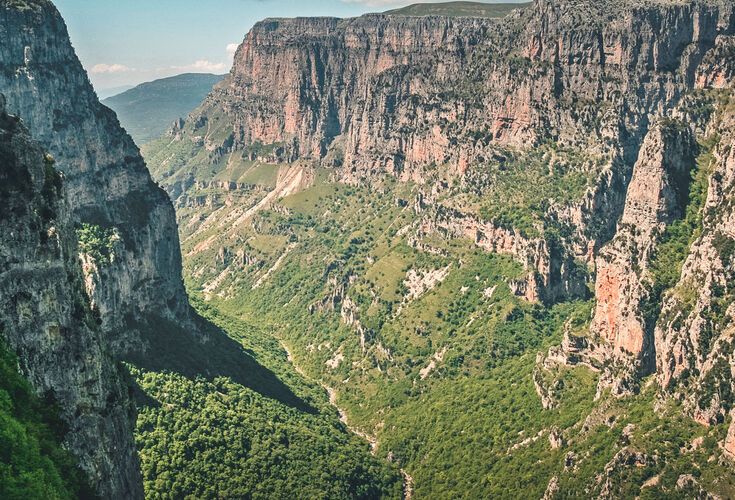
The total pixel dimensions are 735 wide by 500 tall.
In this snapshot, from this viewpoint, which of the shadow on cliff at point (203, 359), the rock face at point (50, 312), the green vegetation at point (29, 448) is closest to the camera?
the green vegetation at point (29, 448)

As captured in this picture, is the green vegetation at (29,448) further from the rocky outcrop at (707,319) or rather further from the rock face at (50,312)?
the rocky outcrop at (707,319)

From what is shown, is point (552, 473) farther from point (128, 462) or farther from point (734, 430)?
point (128, 462)

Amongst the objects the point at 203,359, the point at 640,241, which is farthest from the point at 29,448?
the point at 640,241

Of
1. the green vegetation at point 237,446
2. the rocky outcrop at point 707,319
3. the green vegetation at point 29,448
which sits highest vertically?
the green vegetation at point 29,448

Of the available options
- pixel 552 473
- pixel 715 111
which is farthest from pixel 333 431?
pixel 715 111

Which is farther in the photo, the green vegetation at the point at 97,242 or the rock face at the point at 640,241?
the green vegetation at the point at 97,242

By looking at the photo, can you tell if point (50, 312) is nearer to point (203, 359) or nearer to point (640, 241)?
point (203, 359)

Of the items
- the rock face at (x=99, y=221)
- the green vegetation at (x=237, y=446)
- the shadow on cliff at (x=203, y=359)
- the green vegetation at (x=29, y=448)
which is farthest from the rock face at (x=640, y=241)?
the green vegetation at (x=29, y=448)

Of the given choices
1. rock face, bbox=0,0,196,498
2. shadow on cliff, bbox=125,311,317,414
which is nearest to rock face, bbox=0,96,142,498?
rock face, bbox=0,0,196,498
